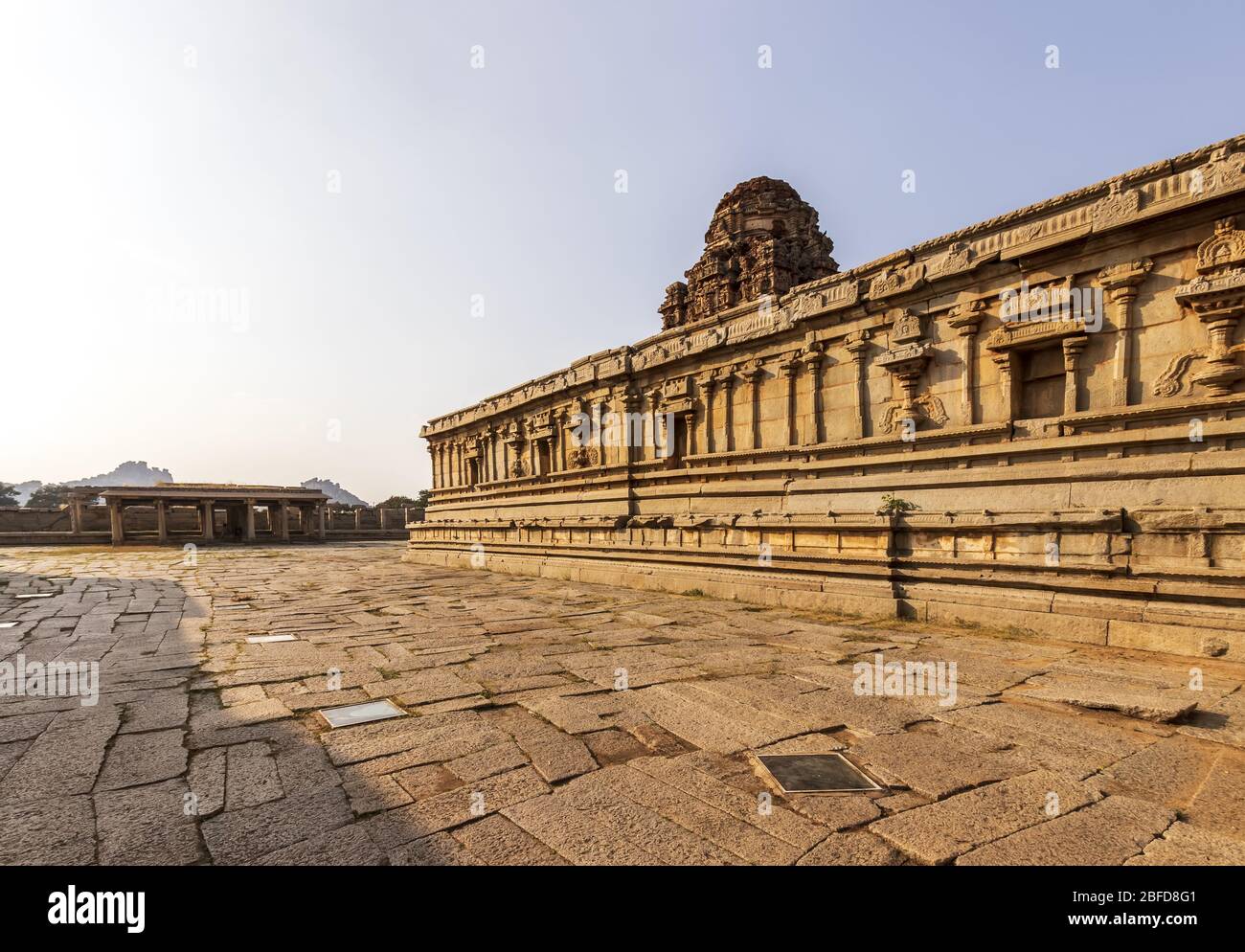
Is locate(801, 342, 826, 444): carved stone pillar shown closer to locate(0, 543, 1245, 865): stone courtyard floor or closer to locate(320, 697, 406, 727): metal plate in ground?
locate(0, 543, 1245, 865): stone courtyard floor

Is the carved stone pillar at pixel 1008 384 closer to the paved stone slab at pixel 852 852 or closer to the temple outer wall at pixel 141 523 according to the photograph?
the paved stone slab at pixel 852 852

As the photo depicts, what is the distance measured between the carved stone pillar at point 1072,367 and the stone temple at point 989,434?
0.08ft

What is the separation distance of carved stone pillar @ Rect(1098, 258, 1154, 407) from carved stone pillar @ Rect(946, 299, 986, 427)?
1599 mm

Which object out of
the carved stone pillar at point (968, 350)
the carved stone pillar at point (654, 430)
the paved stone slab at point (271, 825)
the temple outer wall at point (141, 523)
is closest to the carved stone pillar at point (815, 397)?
the carved stone pillar at point (968, 350)

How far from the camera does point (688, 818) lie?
2.74 m

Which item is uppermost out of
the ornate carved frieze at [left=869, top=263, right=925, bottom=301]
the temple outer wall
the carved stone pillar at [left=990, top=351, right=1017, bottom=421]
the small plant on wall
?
the ornate carved frieze at [left=869, top=263, right=925, bottom=301]

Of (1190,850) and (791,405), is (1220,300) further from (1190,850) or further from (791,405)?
(1190,850)

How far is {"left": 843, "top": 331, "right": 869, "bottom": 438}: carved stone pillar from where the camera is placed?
10298mm

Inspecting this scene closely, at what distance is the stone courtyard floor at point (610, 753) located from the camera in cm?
253

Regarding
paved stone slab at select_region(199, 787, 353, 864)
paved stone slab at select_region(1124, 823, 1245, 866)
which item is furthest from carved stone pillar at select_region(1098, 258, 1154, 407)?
paved stone slab at select_region(199, 787, 353, 864)

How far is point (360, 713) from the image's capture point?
14.1 feet
